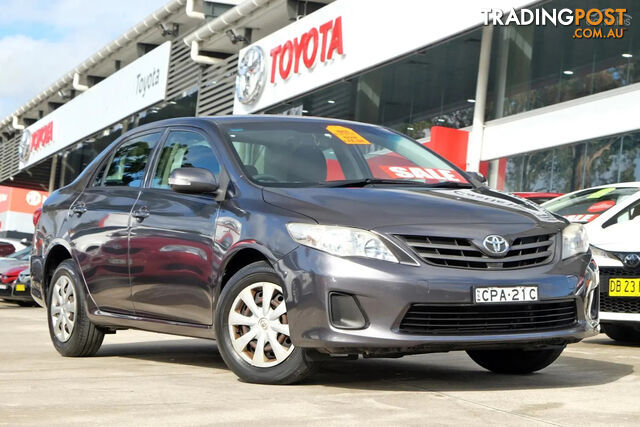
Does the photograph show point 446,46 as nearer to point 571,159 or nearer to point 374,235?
point 571,159

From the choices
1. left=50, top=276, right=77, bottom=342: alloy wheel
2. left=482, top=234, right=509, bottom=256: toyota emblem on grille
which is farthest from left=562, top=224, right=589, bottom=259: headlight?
left=50, top=276, right=77, bottom=342: alloy wheel

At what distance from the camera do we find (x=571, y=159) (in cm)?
2017

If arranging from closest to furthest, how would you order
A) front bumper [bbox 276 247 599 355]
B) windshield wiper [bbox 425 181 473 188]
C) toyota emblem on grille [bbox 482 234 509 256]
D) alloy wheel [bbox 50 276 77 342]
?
front bumper [bbox 276 247 599 355]
toyota emblem on grille [bbox 482 234 509 256]
windshield wiper [bbox 425 181 473 188]
alloy wheel [bbox 50 276 77 342]

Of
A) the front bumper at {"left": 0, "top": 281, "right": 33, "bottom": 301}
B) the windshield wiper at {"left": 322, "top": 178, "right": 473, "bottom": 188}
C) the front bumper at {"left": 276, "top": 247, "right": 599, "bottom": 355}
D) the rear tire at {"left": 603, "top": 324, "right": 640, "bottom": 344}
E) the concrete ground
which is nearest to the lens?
the concrete ground

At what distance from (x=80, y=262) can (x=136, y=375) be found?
1.54 m

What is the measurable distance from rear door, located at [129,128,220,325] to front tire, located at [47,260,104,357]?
824 mm

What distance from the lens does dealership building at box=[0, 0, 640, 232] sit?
64.6 feet

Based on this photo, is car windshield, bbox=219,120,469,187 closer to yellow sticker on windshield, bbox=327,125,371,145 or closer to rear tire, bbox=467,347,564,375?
yellow sticker on windshield, bbox=327,125,371,145

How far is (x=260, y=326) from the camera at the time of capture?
5.80 metres

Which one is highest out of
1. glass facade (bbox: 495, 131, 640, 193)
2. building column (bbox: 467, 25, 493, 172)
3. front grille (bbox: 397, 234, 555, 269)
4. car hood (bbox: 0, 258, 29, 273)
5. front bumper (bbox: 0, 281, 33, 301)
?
building column (bbox: 467, 25, 493, 172)

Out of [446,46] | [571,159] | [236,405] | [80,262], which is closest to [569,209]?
[80,262]

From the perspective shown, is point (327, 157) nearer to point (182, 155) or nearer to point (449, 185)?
point (449, 185)

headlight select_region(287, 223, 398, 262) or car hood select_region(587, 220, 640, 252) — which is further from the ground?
car hood select_region(587, 220, 640, 252)

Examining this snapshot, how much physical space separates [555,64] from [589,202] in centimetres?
1094
